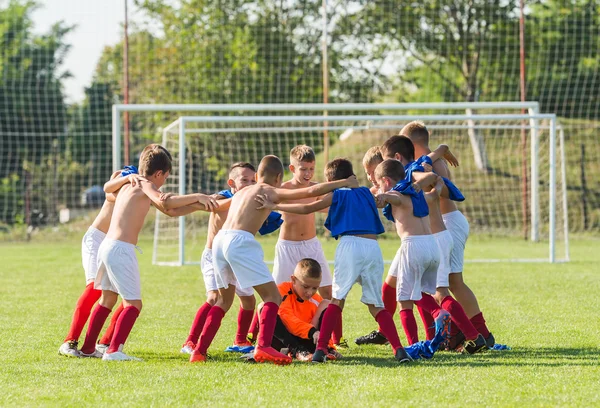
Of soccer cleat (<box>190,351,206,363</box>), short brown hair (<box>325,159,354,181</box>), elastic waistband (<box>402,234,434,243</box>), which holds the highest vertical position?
short brown hair (<box>325,159,354,181</box>)

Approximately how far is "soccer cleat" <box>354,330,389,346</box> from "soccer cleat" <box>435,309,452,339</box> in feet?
2.93

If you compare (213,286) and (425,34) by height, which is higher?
(425,34)

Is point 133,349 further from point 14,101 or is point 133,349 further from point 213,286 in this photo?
point 14,101

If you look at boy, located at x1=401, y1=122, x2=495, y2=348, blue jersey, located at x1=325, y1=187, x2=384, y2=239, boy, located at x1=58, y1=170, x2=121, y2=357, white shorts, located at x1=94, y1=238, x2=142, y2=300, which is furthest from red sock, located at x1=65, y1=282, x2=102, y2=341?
boy, located at x1=401, y1=122, x2=495, y2=348

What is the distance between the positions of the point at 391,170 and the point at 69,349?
2.76 meters

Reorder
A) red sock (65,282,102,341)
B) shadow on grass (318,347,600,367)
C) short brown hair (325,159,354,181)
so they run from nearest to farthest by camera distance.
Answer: shadow on grass (318,347,600,367), short brown hair (325,159,354,181), red sock (65,282,102,341)

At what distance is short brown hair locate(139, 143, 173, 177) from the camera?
21.3ft

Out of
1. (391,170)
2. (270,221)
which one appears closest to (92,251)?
(270,221)

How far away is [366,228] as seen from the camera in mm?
6262

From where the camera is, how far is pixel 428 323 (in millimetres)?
6898

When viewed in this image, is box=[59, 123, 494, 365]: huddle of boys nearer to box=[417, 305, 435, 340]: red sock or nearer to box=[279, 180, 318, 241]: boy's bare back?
box=[417, 305, 435, 340]: red sock

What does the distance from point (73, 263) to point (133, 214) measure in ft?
30.6

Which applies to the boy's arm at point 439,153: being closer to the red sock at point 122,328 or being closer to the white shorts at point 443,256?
the white shorts at point 443,256

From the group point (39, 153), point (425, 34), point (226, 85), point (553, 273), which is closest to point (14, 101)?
point (39, 153)
